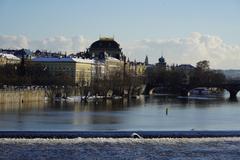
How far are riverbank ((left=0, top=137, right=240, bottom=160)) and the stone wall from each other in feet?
168

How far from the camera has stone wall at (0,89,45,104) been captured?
6734cm

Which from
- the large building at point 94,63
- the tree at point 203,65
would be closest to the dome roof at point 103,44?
the large building at point 94,63

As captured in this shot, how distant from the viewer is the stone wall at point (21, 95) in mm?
67338

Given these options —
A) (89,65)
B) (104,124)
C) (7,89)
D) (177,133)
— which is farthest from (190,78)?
(177,133)

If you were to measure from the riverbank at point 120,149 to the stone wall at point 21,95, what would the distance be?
5119 cm

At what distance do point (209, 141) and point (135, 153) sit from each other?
12.4ft

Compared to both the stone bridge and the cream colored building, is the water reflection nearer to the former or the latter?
the stone bridge

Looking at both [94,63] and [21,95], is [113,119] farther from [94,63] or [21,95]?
[94,63]

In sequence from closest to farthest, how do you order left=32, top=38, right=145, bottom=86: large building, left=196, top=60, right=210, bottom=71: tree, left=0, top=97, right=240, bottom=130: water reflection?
left=0, top=97, right=240, bottom=130: water reflection
left=32, top=38, right=145, bottom=86: large building
left=196, top=60, right=210, bottom=71: tree

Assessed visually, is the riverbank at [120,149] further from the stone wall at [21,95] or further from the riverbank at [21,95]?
the stone wall at [21,95]

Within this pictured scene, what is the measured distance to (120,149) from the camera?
14.8m

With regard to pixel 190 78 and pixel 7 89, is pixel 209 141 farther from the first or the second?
pixel 190 78

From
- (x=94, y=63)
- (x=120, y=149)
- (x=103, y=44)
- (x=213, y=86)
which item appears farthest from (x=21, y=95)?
(x=103, y=44)

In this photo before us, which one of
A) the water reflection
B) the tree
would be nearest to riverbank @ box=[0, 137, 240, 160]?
the water reflection
